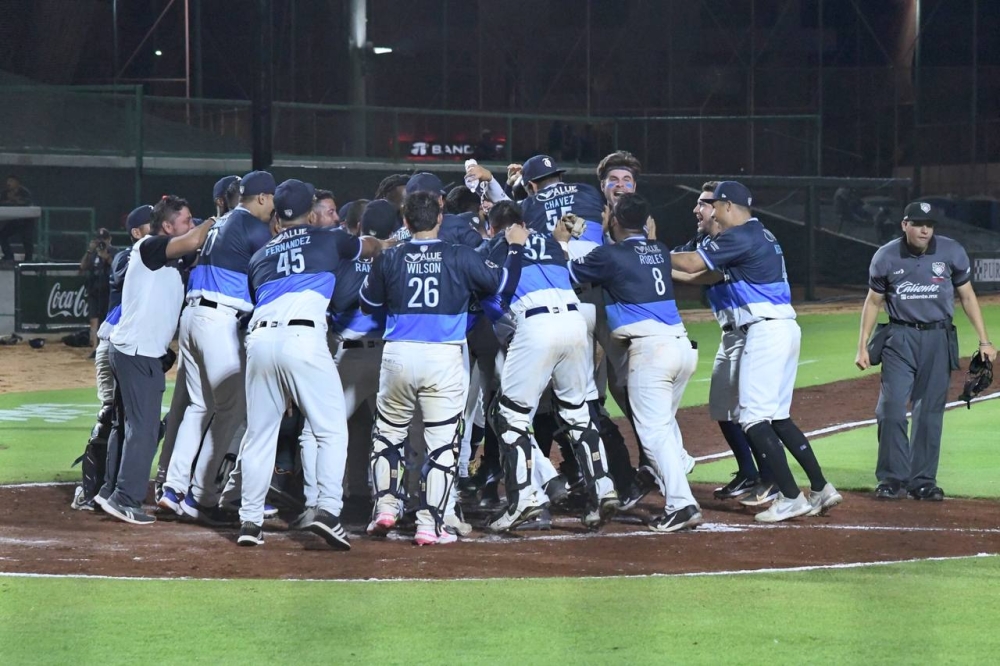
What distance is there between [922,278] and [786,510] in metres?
2.05

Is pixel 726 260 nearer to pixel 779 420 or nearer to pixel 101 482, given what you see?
pixel 779 420

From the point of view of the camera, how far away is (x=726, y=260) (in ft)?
27.2

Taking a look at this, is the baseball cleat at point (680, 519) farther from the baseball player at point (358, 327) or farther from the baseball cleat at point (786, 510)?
the baseball player at point (358, 327)

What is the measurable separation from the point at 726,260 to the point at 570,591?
8.98 ft

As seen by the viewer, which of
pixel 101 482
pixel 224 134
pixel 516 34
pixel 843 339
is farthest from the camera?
pixel 516 34

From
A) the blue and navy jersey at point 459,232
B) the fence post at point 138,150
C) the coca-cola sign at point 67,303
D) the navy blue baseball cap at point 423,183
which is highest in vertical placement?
the fence post at point 138,150

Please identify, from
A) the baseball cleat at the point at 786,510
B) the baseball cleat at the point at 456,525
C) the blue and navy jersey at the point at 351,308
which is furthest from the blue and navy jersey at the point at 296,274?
the baseball cleat at the point at 786,510

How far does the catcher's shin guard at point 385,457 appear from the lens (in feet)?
25.4

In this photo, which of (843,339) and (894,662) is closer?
(894,662)

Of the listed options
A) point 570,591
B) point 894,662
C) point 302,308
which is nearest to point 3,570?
point 302,308

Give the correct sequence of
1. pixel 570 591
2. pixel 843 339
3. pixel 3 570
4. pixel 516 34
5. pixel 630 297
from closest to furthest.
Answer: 1. pixel 570 591
2. pixel 3 570
3. pixel 630 297
4. pixel 843 339
5. pixel 516 34

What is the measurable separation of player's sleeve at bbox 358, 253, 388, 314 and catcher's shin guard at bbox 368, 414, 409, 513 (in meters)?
0.62

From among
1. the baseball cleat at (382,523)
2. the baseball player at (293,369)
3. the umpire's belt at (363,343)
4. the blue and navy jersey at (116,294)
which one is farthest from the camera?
the blue and navy jersey at (116,294)

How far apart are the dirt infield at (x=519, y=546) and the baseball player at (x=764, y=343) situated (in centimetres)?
22
